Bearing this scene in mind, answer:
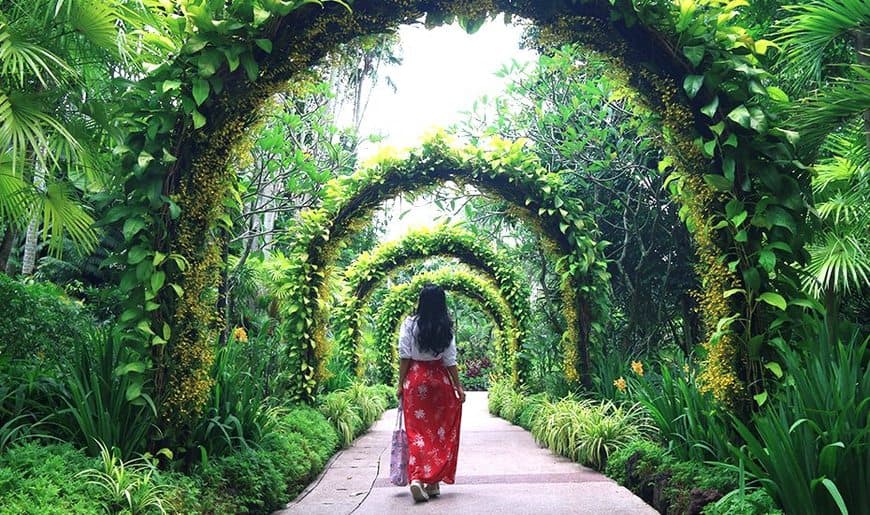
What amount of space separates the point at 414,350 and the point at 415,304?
33.4 feet

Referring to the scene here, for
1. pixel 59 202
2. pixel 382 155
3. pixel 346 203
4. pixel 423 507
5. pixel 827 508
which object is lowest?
pixel 423 507

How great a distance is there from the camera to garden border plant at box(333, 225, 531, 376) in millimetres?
11461

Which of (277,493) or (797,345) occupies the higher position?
(797,345)

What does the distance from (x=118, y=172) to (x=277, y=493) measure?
2206mm

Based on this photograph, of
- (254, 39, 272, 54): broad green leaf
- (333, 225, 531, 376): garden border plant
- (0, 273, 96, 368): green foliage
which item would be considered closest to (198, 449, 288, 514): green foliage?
(0, 273, 96, 368): green foliage

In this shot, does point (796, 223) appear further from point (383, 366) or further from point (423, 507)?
point (383, 366)

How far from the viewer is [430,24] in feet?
14.2

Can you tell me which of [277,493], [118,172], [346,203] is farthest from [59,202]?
[346,203]

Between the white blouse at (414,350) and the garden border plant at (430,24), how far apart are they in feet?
4.63

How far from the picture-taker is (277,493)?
4.39m

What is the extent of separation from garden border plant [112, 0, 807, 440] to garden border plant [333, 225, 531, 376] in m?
7.11

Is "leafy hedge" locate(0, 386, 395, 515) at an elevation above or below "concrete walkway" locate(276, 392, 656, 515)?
above

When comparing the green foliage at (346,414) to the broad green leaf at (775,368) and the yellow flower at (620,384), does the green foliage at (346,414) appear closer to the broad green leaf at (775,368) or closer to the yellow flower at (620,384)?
the yellow flower at (620,384)

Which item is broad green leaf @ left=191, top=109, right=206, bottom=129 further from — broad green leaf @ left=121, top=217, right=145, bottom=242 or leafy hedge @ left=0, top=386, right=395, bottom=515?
leafy hedge @ left=0, top=386, right=395, bottom=515
